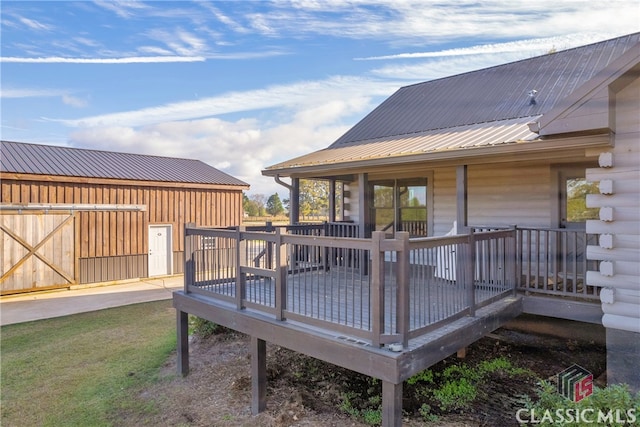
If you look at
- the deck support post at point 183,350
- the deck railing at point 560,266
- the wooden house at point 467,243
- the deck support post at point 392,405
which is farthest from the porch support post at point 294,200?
the deck support post at point 392,405

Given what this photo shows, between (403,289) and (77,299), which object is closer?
(403,289)

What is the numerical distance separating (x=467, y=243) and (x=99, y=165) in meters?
14.1

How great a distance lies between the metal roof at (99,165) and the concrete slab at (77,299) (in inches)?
152

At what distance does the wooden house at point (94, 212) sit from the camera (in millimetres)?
11422

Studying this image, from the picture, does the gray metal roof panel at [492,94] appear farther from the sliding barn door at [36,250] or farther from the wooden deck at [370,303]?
the sliding barn door at [36,250]

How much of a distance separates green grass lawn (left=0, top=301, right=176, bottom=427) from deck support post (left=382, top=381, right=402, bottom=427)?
3.15m

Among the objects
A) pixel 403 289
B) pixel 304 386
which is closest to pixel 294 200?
pixel 304 386

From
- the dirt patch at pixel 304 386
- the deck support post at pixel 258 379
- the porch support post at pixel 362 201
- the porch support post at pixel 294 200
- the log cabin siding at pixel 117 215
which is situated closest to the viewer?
the dirt patch at pixel 304 386

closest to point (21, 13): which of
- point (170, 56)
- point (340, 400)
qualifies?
point (170, 56)

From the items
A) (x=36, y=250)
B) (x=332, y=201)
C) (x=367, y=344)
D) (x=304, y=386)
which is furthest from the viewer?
(x=36, y=250)

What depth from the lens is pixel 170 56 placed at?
1313cm

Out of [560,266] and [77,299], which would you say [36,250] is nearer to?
[77,299]

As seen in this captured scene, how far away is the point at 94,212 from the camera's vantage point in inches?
506

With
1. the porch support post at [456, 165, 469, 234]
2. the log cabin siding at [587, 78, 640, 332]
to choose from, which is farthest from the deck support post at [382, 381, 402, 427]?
the porch support post at [456, 165, 469, 234]
